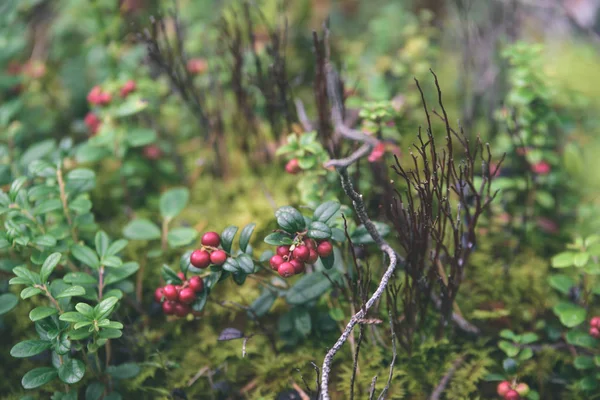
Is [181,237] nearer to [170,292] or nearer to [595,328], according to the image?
[170,292]

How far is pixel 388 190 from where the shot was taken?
199 centimetres

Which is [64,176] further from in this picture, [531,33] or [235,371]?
[531,33]

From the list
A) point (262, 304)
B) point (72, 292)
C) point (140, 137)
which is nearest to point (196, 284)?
point (262, 304)

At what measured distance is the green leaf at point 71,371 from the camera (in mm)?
1552

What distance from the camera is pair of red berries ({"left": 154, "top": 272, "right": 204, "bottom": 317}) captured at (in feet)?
5.54

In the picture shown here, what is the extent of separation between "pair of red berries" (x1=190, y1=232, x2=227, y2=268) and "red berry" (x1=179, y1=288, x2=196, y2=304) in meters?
0.12

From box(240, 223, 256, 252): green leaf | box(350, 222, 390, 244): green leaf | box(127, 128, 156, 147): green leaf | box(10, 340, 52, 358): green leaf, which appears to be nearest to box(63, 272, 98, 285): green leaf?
box(10, 340, 52, 358): green leaf

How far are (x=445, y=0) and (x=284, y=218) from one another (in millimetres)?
2989

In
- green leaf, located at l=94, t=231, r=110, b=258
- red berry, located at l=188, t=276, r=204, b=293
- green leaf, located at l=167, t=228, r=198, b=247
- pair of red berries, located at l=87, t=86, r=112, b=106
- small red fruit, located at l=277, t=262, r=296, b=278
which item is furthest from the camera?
pair of red berries, located at l=87, t=86, r=112, b=106

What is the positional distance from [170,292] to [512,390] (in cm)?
122

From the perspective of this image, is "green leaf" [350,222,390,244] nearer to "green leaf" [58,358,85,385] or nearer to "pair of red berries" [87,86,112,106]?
"green leaf" [58,358,85,385]

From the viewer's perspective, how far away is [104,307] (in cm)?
156

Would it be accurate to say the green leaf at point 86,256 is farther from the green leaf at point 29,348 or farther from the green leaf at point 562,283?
the green leaf at point 562,283

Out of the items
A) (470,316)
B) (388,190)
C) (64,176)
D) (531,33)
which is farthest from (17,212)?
(531,33)
